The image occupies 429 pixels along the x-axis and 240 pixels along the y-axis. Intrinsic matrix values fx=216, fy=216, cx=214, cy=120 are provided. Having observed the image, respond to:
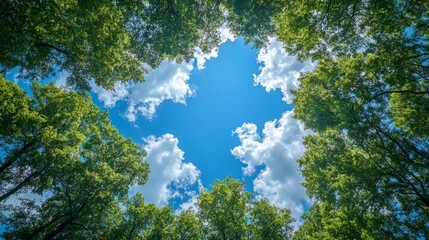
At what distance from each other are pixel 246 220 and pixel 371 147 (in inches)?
607

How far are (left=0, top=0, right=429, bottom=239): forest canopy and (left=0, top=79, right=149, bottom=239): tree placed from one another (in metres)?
0.10

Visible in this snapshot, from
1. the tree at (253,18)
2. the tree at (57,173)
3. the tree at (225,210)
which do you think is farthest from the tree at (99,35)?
the tree at (225,210)

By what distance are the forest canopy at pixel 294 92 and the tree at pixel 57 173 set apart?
0.33ft

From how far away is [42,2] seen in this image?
29.2ft

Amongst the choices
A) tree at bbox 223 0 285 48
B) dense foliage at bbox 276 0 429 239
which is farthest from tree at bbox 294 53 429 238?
tree at bbox 223 0 285 48

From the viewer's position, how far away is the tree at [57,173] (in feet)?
59.9

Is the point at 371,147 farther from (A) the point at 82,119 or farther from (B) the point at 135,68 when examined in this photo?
(A) the point at 82,119

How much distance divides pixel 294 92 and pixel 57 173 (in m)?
22.7

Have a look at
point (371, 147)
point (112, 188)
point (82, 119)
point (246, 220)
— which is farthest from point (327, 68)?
point (82, 119)

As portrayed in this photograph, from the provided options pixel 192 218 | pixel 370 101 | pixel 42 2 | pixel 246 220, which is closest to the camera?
pixel 42 2

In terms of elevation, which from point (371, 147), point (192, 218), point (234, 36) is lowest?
point (192, 218)

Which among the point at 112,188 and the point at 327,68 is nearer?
the point at 327,68

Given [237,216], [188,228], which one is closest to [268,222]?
[237,216]

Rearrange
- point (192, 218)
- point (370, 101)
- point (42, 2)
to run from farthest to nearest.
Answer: point (192, 218) < point (370, 101) < point (42, 2)
